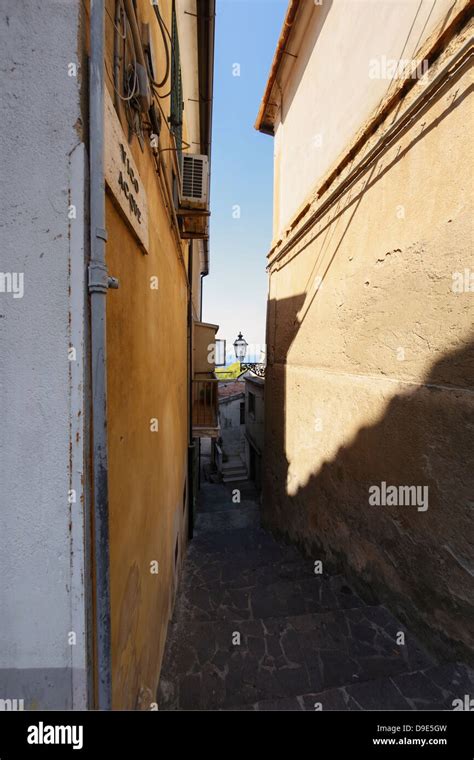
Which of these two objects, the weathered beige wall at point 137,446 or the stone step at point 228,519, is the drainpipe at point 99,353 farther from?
the stone step at point 228,519

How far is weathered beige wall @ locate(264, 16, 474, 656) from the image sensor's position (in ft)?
8.67

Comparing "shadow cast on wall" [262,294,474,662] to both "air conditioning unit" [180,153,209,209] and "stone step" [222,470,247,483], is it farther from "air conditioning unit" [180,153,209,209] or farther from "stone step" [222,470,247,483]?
"stone step" [222,470,247,483]

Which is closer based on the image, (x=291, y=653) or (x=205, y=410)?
(x=291, y=653)

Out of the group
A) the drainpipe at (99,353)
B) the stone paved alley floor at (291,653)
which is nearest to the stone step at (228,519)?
the stone paved alley floor at (291,653)

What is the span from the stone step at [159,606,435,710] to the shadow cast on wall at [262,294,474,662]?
310 mm

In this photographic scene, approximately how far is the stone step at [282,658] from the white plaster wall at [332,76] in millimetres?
5734

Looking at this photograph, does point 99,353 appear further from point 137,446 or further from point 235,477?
point 235,477

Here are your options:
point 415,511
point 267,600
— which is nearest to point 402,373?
point 415,511

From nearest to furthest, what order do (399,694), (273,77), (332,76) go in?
(399,694) → (332,76) → (273,77)

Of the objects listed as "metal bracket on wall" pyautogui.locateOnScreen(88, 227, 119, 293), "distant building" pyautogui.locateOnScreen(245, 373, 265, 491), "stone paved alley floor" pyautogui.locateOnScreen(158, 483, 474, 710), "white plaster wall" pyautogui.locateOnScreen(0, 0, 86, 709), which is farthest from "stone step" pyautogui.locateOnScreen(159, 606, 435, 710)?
"distant building" pyautogui.locateOnScreen(245, 373, 265, 491)

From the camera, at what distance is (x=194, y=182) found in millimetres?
4852

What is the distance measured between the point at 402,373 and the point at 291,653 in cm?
320

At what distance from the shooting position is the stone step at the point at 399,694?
2.46 metres
